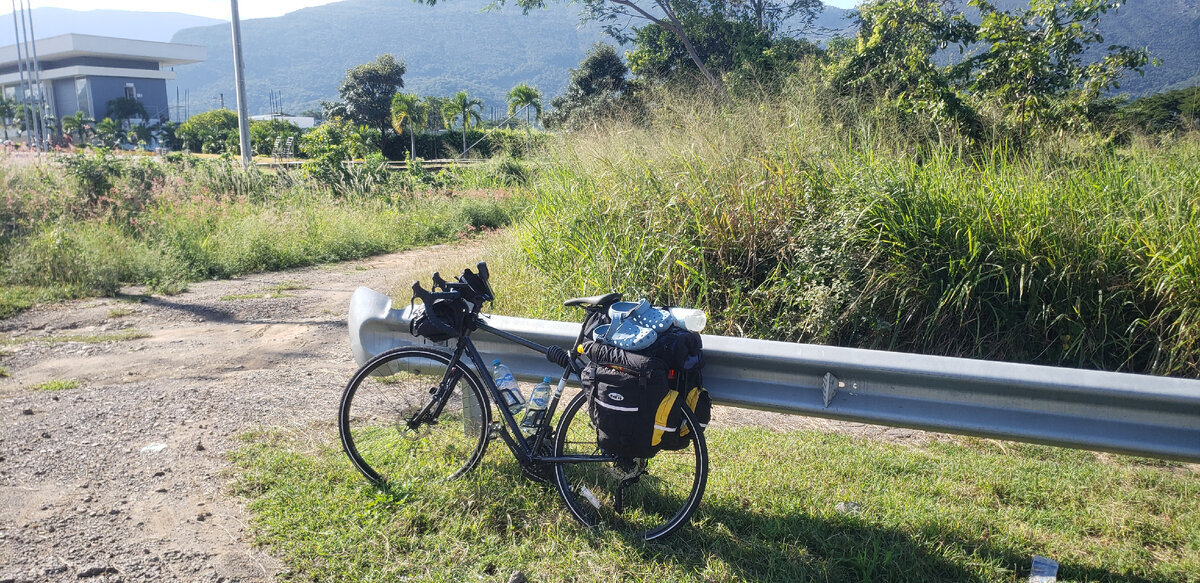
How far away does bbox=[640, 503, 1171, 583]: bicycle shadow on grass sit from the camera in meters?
3.26

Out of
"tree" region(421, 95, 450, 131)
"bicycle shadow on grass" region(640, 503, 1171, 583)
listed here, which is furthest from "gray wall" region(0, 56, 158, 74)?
"bicycle shadow on grass" region(640, 503, 1171, 583)

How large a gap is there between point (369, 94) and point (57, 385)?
5599 centimetres

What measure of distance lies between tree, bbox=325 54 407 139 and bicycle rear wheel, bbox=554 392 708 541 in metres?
56.2

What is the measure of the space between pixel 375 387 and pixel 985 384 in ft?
9.44

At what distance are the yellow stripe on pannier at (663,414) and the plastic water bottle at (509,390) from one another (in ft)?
2.75

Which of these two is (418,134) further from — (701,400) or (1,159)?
(701,400)

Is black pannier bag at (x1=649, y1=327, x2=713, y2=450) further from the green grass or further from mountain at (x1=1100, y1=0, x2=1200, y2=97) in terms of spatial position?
mountain at (x1=1100, y1=0, x2=1200, y2=97)

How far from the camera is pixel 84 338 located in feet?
23.5

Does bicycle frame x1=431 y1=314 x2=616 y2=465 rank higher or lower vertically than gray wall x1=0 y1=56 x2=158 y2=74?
lower

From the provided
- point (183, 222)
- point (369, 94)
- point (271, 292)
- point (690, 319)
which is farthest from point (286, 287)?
point (369, 94)

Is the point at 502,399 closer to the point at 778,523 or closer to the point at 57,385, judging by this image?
the point at 778,523

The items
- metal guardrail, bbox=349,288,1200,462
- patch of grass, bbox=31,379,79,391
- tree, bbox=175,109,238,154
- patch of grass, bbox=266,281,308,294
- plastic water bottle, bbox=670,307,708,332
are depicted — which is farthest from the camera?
tree, bbox=175,109,238,154

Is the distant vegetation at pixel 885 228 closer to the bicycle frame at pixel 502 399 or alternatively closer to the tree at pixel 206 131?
the bicycle frame at pixel 502 399

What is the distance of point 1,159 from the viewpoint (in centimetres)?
1360
